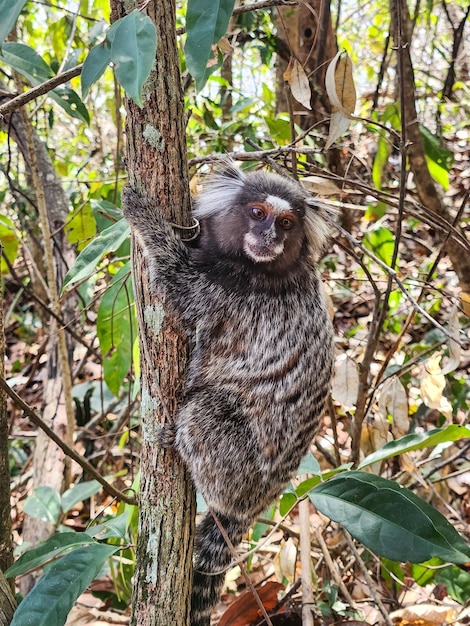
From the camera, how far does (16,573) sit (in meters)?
1.90

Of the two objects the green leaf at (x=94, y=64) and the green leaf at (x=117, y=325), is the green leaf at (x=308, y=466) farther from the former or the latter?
the green leaf at (x=94, y=64)

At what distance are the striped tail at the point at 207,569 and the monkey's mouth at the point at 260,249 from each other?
3.05ft

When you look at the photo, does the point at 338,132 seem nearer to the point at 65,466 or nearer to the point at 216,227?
the point at 216,227

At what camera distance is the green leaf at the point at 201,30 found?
3.77 ft

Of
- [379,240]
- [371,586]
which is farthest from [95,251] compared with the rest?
[379,240]

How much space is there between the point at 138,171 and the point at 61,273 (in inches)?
98.0

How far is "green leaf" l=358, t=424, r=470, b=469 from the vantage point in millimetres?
1973

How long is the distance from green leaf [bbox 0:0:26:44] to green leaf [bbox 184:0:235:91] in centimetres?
30

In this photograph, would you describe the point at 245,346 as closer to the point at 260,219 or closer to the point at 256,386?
the point at 256,386

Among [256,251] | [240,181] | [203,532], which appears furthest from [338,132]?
[203,532]

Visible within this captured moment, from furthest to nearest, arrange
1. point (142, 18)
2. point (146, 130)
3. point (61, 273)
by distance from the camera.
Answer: point (61, 273)
point (146, 130)
point (142, 18)

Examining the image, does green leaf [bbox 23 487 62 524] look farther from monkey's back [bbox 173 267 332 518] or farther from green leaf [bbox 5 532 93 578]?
monkey's back [bbox 173 267 332 518]

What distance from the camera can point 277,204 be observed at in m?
2.37

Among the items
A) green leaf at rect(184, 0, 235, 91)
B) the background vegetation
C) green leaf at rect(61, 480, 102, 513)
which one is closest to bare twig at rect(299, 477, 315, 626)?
the background vegetation
